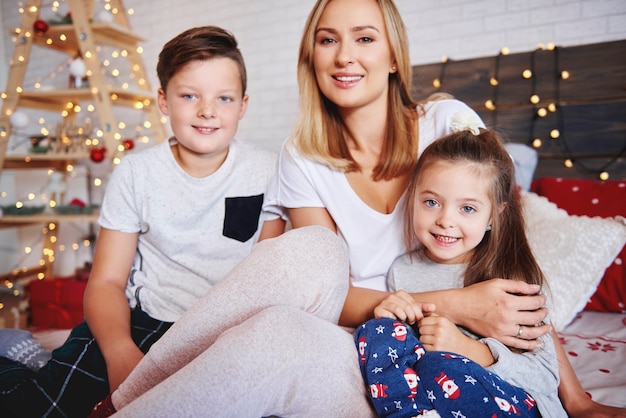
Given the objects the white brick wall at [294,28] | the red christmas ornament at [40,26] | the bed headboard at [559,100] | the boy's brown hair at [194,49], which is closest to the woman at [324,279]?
the boy's brown hair at [194,49]

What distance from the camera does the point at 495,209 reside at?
41.4 inches

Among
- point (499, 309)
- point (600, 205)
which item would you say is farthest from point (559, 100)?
point (499, 309)

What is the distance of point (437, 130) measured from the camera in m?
1.25

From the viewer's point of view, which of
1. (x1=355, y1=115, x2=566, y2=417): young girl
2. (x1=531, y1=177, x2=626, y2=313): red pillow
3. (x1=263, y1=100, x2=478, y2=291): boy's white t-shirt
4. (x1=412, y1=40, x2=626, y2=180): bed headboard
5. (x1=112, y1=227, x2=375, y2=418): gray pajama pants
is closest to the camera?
(x1=112, y1=227, x2=375, y2=418): gray pajama pants

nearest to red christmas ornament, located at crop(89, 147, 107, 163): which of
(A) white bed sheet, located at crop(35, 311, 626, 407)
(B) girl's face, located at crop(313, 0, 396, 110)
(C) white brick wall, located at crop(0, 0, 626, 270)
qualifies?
(C) white brick wall, located at crop(0, 0, 626, 270)

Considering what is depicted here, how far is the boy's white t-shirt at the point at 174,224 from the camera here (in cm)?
125

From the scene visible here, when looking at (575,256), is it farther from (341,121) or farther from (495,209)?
(341,121)

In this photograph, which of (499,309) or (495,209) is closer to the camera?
(499,309)

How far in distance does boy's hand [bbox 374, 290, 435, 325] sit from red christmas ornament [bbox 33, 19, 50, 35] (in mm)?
2560

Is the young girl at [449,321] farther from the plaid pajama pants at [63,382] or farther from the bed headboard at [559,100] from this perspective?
the bed headboard at [559,100]

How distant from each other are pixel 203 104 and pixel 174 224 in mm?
343

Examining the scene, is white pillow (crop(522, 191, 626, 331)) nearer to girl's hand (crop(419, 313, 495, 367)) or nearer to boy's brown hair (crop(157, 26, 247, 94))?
girl's hand (crop(419, 313, 495, 367))

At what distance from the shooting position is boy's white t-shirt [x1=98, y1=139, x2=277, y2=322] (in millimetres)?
1249

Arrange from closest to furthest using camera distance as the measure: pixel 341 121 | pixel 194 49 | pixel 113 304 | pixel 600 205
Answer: pixel 113 304 → pixel 194 49 → pixel 341 121 → pixel 600 205
